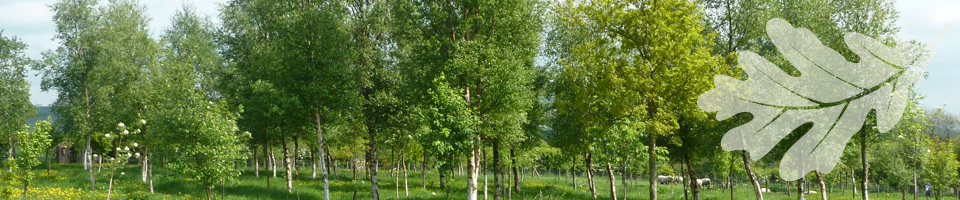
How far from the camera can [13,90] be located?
35.4m

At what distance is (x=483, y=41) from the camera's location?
63.3ft

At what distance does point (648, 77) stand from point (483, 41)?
21.0 feet

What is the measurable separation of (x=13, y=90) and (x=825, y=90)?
152ft

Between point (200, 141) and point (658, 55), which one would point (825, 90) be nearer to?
point (658, 55)

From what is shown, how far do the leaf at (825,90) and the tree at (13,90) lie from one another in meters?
42.4

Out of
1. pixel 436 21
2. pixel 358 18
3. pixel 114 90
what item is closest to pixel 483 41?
pixel 436 21

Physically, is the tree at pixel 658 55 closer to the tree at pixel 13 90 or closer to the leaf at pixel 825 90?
the leaf at pixel 825 90

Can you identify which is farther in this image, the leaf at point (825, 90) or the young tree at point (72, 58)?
the young tree at point (72, 58)

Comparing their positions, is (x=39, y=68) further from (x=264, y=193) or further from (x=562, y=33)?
(x=562, y=33)

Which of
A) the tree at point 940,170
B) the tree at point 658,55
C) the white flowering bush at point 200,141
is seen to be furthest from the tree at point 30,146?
the tree at point 940,170

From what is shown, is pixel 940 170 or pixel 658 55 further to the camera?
pixel 940 170

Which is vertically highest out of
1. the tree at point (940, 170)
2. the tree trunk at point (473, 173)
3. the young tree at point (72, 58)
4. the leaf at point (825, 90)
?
the young tree at point (72, 58)

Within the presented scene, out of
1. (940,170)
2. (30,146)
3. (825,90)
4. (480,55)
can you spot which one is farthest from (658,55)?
(940,170)

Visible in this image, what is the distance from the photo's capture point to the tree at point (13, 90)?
34.9m
